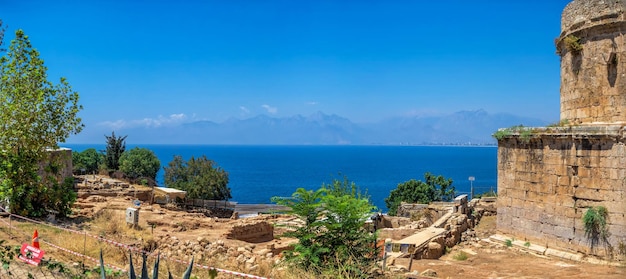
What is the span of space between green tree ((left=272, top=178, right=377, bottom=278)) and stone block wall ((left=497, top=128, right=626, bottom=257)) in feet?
25.4

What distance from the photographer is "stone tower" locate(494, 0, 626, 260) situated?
13367 millimetres

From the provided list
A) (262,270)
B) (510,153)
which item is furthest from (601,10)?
(262,270)

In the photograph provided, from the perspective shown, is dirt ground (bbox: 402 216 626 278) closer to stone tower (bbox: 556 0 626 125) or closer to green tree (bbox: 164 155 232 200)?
stone tower (bbox: 556 0 626 125)

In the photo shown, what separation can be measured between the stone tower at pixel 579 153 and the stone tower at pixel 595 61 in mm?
25

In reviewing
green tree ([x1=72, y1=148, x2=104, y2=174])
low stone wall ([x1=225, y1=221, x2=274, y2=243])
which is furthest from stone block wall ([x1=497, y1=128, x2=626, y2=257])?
green tree ([x1=72, y1=148, x2=104, y2=174])

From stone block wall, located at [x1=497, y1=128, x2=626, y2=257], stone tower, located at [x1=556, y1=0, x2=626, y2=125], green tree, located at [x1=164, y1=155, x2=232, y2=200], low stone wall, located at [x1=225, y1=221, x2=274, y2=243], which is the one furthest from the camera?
green tree, located at [x1=164, y1=155, x2=232, y2=200]

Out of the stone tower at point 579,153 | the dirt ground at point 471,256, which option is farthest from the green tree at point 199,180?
the stone tower at point 579,153

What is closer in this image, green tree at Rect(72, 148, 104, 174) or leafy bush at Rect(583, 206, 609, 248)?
leafy bush at Rect(583, 206, 609, 248)

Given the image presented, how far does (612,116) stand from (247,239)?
43.2 ft

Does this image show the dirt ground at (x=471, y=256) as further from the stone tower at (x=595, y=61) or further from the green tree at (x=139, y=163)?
the green tree at (x=139, y=163)

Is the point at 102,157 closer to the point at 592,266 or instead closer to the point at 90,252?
the point at 90,252

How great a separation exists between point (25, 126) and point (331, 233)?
35.1ft

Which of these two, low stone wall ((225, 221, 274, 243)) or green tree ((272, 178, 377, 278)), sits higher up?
green tree ((272, 178, 377, 278))

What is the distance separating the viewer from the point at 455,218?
1964cm
